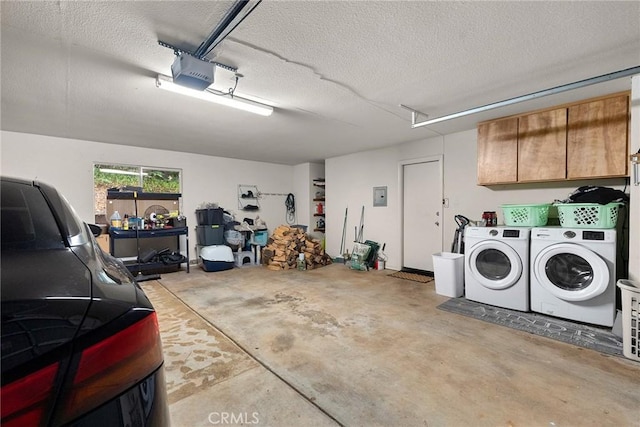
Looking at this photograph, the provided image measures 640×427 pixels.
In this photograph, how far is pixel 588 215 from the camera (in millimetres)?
2760

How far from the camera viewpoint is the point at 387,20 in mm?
1764

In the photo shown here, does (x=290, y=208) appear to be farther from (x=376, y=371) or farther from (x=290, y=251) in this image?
(x=376, y=371)

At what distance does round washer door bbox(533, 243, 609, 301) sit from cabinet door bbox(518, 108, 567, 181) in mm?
973

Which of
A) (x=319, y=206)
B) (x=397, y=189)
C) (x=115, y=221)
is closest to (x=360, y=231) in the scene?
(x=397, y=189)

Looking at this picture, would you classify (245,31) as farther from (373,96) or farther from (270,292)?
(270,292)

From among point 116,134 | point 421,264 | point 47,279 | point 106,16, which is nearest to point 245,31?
point 106,16

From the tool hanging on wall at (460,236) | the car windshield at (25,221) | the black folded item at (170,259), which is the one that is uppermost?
the car windshield at (25,221)

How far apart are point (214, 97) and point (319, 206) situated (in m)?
4.70

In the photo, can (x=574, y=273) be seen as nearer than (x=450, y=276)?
Yes

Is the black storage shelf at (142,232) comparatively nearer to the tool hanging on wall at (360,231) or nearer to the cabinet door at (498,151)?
the tool hanging on wall at (360,231)

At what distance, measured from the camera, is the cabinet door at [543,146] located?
3.19m

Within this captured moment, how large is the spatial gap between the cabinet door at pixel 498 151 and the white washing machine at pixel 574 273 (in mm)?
929

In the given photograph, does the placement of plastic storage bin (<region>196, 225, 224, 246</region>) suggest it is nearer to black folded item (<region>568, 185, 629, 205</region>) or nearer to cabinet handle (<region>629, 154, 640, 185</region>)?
black folded item (<region>568, 185, 629, 205</region>)

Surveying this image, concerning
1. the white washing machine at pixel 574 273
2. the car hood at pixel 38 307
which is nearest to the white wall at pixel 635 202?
the white washing machine at pixel 574 273
